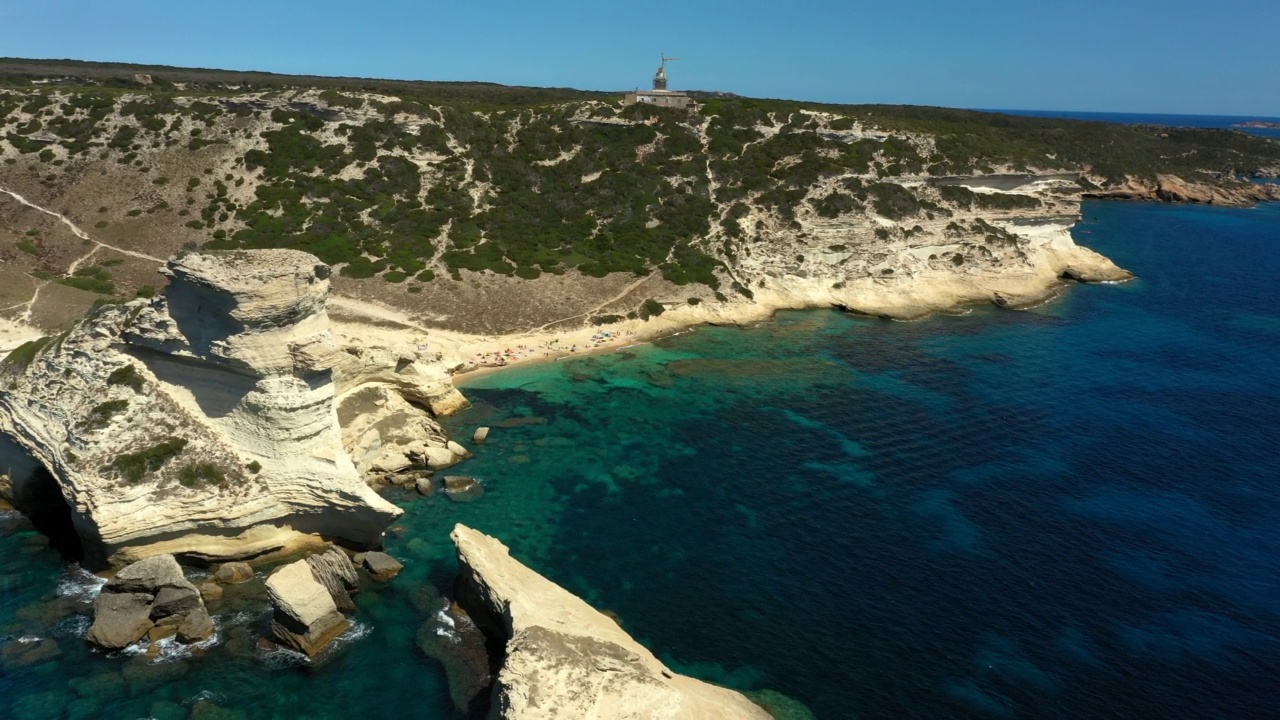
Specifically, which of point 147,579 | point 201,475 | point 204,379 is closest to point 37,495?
point 201,475

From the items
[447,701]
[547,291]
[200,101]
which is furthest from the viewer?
[200,101]

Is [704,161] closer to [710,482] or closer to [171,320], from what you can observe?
[710,482]

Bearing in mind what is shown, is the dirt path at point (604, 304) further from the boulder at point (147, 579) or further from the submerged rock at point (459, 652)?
the boulder at point (147, 579)

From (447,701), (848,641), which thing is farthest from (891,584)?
(447,701)

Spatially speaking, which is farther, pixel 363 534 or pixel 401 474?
pixel 401 474

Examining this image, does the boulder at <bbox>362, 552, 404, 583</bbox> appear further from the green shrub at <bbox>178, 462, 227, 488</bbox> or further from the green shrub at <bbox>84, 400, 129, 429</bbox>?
the green shrub at <bbox>84, 400, 129, 429</bbox>

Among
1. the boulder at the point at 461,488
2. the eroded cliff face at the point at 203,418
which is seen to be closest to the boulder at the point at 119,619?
the eroded cliff face at the point at 203,418
